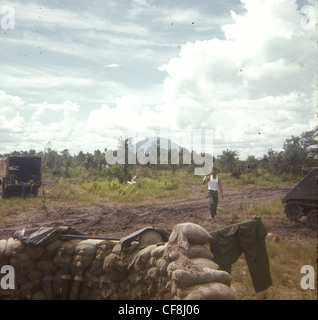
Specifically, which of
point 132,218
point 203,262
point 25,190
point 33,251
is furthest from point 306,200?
point 25,190

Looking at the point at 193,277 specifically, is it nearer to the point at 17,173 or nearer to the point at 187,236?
the point at 187,236

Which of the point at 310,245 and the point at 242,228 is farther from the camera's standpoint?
the point at 310,245

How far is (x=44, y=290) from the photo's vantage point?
17.4 feet

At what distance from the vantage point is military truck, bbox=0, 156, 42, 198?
48.9 ft

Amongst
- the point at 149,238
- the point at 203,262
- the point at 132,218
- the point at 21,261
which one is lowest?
the point at 132,218

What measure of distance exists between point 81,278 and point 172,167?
2669cm

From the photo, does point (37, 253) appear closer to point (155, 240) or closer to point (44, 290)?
point (44, 290)

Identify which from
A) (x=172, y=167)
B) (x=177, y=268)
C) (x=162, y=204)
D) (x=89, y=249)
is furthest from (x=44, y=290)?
(x=172, y=167)

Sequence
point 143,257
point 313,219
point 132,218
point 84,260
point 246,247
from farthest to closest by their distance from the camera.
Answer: point 132,218
point 313,219
point 84,260
point 246,247
point 143,257

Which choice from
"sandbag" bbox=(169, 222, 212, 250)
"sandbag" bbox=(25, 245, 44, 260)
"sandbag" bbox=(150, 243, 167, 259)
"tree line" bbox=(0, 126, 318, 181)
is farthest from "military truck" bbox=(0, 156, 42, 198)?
"sandbag" bbox=(169, 222, 212, 250)

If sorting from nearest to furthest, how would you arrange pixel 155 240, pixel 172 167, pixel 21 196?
pixel 155 240 → pixel 21 196 → pixel 172 167

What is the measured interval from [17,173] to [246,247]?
48.9 feet

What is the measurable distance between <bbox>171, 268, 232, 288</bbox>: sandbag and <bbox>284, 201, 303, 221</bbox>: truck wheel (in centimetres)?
Result: 642

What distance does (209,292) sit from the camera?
308cm
